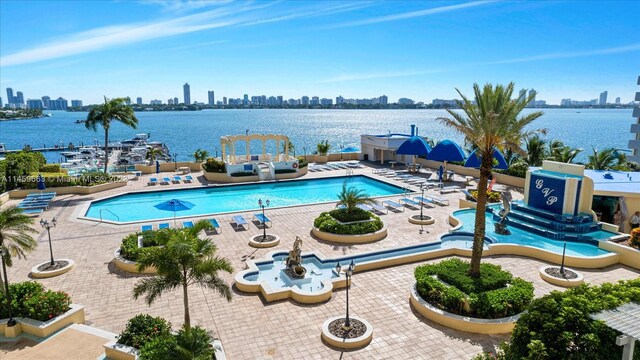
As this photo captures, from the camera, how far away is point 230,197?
2880 cm

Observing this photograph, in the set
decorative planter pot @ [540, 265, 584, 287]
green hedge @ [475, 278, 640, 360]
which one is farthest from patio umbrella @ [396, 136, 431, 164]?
green hedge @ [475, 278, 640, 360]

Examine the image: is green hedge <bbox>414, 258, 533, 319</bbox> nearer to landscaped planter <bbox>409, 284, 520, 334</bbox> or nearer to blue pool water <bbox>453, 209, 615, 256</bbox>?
landscaped planter <bbox>409, 284, 520, 334</bbox>

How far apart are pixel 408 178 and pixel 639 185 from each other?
15.3 meters

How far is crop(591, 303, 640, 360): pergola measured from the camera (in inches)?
265

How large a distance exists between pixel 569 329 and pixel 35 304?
1346cm

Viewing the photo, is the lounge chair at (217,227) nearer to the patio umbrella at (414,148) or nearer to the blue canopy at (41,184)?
the blue canopy at (41,184)

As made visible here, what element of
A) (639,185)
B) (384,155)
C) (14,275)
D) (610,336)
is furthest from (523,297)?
(384,155)

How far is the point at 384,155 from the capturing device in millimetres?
41344

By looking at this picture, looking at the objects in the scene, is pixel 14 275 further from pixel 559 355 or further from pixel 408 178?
pixel 408 178

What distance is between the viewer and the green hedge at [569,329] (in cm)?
773

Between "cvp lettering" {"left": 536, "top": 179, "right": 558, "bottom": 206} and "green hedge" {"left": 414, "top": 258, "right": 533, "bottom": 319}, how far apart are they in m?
8.43

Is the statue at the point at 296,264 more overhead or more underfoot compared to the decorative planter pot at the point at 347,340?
more overhead

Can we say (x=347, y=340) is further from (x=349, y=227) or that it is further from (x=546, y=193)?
(x=546, y=193)

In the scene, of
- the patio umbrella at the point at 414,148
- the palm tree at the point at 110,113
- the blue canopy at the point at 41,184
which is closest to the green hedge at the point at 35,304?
the blue canopy at the point at 41,184
